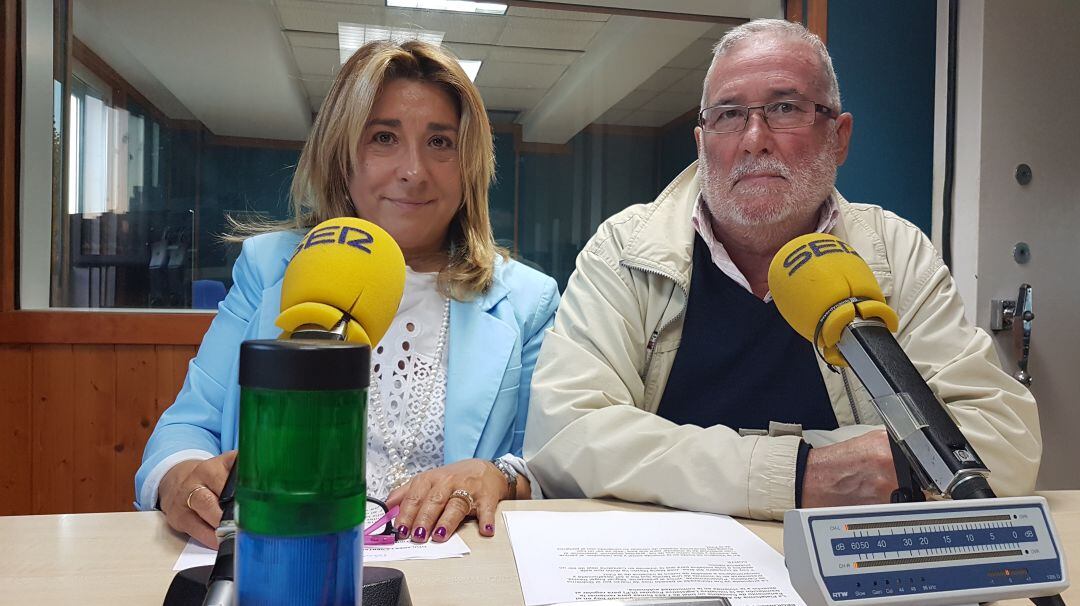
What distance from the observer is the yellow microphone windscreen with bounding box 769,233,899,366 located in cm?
71

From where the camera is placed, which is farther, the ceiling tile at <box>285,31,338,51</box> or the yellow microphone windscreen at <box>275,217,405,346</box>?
the ceiling tile at <box>285,31,338,51</box>

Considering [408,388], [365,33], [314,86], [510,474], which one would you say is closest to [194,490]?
[510,474]

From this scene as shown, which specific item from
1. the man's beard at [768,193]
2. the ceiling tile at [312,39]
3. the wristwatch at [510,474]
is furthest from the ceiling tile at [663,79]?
the wristwatch at [510,474]

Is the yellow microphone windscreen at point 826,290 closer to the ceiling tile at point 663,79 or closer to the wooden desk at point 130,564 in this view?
the wooden desk at point 130,564

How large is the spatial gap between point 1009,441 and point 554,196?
2.22 meters

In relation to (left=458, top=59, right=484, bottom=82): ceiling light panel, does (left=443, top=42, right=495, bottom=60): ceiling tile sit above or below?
above

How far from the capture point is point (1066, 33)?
248 cm

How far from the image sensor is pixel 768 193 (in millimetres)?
1465

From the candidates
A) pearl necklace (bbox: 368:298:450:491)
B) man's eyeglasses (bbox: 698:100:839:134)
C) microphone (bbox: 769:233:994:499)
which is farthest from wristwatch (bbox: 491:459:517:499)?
man's eyeglasses (bbox: 698:100:839:134)

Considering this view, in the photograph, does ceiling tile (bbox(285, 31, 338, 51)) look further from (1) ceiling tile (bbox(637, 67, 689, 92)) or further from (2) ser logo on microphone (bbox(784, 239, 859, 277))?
(2) ser logo on microphone (bbox(784, 239, 859, 277))

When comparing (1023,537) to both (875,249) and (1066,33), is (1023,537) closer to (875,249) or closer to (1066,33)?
(875,249)

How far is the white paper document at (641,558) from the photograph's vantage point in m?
0.76

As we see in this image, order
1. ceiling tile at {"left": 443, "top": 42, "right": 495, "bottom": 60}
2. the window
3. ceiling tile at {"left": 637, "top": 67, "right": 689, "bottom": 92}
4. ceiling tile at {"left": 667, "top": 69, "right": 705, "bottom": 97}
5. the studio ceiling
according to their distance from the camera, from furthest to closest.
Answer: ceiling tile at {"left": 637, "top": 67, "right": 689, "bottom": 92}
ceiling tile at {"left": 667, "top": 69, "right": 705, "bottom": 97}
ceiling tile at {"left": 443, "top": 42, "right": 495, "bottom": 60}
the studio ceiling
the window

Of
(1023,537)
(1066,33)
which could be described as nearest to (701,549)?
(1023,537)
